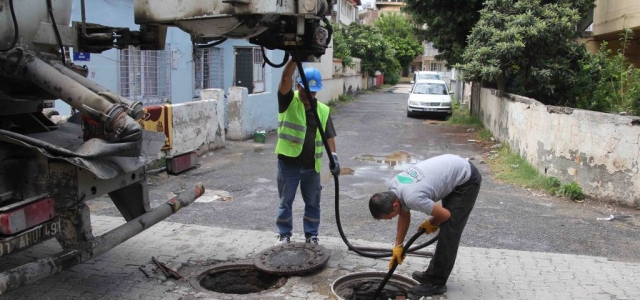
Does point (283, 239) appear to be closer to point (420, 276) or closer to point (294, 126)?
point (294, 126)

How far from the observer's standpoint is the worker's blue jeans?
5.31 metres

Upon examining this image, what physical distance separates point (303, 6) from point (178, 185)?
17.8 ft

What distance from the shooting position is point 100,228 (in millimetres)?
6184

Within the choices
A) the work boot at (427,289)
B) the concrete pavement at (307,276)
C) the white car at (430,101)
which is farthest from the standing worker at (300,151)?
the white car at (430,101)

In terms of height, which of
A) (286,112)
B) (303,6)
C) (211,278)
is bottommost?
(211,278)

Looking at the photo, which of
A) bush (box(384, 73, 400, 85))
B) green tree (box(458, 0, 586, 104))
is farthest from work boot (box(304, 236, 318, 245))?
bush (box(384, 73, 400, 85))

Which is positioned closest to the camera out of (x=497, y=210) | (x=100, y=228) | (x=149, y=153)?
(x=149, y=153)

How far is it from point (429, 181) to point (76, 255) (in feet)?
8.47

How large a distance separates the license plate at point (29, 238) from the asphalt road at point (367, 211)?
2801mm

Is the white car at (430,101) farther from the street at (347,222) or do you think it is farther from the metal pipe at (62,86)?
the metal pipe at (62,86)

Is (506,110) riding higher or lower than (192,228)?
higher

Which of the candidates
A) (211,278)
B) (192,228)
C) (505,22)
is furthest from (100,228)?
(505,22)

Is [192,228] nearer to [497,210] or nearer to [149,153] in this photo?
[149,153]

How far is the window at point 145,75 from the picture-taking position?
38.8 ft
